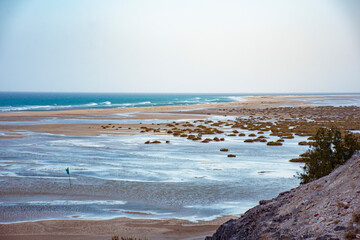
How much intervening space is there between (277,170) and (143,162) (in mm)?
9775

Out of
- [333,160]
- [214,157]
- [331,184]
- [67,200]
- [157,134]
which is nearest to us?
[331,184]

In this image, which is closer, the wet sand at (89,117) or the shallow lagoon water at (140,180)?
the shallow lagoon water at (140,180)

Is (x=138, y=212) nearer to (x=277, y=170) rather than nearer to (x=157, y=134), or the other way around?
(x=277, y=170)

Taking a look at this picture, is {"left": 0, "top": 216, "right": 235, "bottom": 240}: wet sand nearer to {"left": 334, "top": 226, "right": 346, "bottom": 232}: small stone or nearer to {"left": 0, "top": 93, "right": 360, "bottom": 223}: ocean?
{"left": 0, "top": 93, "right": 360, "bottom": 223}: ocean

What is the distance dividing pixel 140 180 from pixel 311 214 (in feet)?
48.0

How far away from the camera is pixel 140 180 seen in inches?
878

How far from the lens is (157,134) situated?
47.8 metres

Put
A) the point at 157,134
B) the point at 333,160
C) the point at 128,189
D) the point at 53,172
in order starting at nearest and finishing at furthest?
the point at 333,160
the point at 128,189
the point at 53,172
the point at 157,134

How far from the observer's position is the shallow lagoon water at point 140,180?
1691cm

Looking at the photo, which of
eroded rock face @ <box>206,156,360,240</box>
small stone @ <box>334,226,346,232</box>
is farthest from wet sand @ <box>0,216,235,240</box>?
small stone @ <box>334,226,346,232</box>

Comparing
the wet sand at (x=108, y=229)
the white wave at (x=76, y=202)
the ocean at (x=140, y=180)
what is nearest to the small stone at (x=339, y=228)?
A: the wet sand at (x=108, y=229)

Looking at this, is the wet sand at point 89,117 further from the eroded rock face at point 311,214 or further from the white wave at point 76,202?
the eroded rock face at point 311,214

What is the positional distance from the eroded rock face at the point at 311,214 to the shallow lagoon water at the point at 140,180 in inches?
219

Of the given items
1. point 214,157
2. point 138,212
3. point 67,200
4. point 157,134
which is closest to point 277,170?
point 214,157
